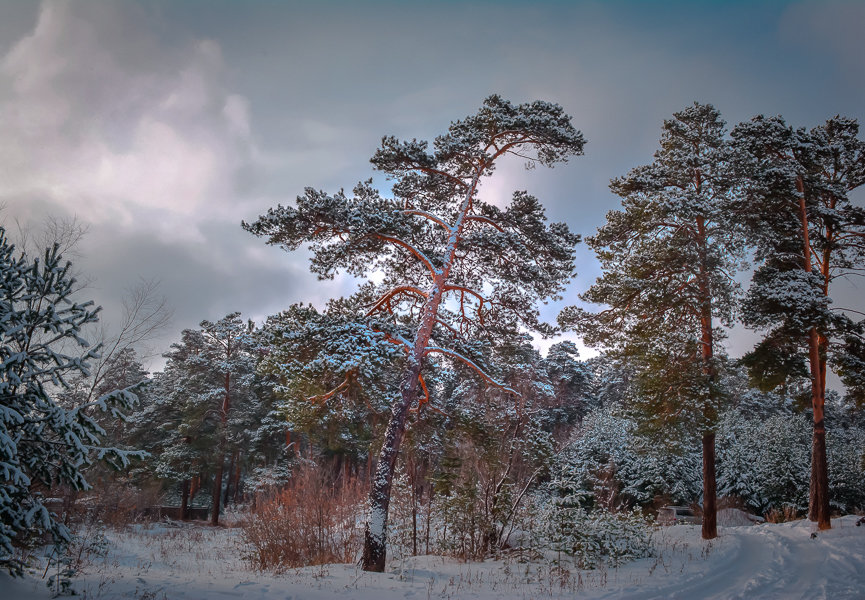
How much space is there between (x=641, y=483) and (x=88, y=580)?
26.2m

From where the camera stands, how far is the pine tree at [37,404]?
525 cm

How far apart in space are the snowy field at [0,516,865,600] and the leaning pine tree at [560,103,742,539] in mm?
3094

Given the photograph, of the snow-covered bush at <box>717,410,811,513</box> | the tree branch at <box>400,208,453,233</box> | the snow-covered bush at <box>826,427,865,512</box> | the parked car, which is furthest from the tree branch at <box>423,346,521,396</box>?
the snow-covered bush at <box>826,427,865,512</box>

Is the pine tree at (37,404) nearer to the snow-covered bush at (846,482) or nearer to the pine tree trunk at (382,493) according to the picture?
the pine tree trunk at (382,493)

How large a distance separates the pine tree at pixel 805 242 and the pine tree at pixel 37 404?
16.7 metres

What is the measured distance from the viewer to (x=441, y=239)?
44.5 feet

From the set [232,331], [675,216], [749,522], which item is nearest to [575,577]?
[675,216]

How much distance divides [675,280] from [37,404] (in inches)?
618

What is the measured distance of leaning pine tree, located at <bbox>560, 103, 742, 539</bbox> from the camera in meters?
13.4

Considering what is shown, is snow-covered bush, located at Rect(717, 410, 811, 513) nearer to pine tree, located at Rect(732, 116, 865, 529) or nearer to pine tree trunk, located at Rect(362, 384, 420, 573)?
pine tree, located at Rect(732, 116, 865, 529)

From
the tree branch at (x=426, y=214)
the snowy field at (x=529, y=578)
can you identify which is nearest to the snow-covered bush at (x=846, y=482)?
the snowy field at (x=529, y=578)

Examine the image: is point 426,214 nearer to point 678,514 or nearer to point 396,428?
point 396,428

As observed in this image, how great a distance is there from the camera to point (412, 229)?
472 inches

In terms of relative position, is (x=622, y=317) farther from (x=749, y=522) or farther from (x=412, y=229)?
(x=749, y=522)
